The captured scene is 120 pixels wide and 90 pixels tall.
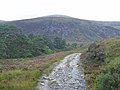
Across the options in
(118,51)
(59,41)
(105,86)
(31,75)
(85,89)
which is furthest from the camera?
(59,41)

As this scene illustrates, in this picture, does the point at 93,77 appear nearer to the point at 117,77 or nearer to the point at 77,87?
the point at 77,87

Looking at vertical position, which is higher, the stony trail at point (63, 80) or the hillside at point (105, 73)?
the hillside at point (105, 73)

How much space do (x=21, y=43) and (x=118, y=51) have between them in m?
27.8

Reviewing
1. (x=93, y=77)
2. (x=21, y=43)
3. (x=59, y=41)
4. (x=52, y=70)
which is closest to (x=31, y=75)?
(x=52, y=70)

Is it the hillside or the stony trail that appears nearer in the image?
the hillside

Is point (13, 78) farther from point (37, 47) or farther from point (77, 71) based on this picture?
point (37, 47)

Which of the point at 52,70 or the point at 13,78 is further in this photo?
the point at 52,70

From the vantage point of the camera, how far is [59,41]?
285 feet

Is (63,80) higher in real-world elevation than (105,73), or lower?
lower

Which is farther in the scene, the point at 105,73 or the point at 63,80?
the point at 63,80

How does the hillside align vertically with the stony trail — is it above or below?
above

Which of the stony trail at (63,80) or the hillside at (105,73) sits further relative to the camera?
the stony trail at (63,80)

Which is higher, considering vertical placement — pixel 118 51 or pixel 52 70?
pixel 118 51

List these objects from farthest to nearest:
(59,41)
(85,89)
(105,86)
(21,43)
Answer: (59,41) → (21,43) → (85,89) → (105,86)
